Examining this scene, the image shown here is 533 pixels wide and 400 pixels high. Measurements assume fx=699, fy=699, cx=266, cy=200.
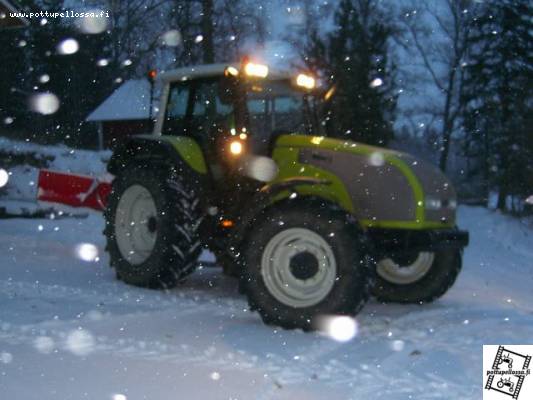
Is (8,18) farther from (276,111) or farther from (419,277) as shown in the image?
(419,277)

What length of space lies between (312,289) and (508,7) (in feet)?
96.6

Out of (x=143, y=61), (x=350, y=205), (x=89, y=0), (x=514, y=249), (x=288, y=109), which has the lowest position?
(x=514, y=249)

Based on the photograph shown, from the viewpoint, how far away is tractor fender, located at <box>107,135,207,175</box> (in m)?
6.91

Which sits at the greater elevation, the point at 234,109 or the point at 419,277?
the point at 234,109

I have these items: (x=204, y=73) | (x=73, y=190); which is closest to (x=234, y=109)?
(x=204, y=73)

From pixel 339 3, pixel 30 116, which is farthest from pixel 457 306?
pixel 30 116

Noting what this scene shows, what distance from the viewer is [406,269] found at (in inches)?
269

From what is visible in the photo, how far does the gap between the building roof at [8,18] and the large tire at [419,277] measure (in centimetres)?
952

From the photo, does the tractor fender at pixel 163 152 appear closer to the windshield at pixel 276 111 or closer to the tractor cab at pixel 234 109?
the tractor cab at pixel 234 109

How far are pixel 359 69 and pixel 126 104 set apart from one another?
51.0 feet

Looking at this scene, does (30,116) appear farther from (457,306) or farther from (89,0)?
(457,306)

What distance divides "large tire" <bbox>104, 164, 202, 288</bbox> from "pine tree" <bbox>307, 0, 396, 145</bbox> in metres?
15.9

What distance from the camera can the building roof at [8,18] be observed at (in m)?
13.0

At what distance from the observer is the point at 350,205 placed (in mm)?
6051
